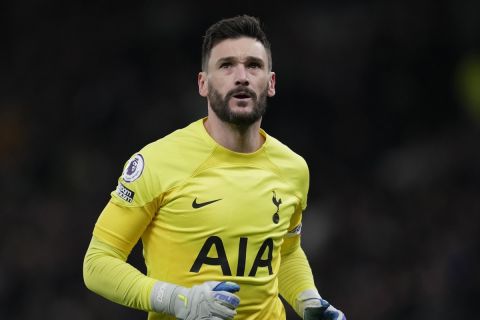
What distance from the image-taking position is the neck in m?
4.38

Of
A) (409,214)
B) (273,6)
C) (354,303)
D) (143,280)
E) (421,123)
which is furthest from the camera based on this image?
(273,6)

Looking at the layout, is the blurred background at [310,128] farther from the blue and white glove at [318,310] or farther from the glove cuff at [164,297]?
the glove cuff at [164,297]

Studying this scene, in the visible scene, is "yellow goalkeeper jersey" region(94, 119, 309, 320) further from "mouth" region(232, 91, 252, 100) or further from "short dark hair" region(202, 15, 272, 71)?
"short dark hair" region(202, 15, 272, 71)

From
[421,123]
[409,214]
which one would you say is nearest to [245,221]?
[409,214]

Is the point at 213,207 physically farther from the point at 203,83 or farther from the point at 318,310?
the point at 318,310

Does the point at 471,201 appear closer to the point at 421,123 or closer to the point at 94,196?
the point at 421,123

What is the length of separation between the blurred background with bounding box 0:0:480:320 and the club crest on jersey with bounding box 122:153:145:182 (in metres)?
5.07

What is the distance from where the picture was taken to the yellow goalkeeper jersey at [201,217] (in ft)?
13.6

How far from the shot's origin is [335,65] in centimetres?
1104

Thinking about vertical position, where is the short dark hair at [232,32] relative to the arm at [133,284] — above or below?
above

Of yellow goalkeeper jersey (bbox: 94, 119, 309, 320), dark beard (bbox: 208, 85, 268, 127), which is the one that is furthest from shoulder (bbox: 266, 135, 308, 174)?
dark beard (bbox: 208, 85, 268, 127)

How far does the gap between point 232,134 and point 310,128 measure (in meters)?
6.18

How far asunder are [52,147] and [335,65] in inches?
123

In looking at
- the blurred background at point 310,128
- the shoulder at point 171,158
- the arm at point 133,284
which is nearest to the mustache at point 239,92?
the shoulder at point 171,158
